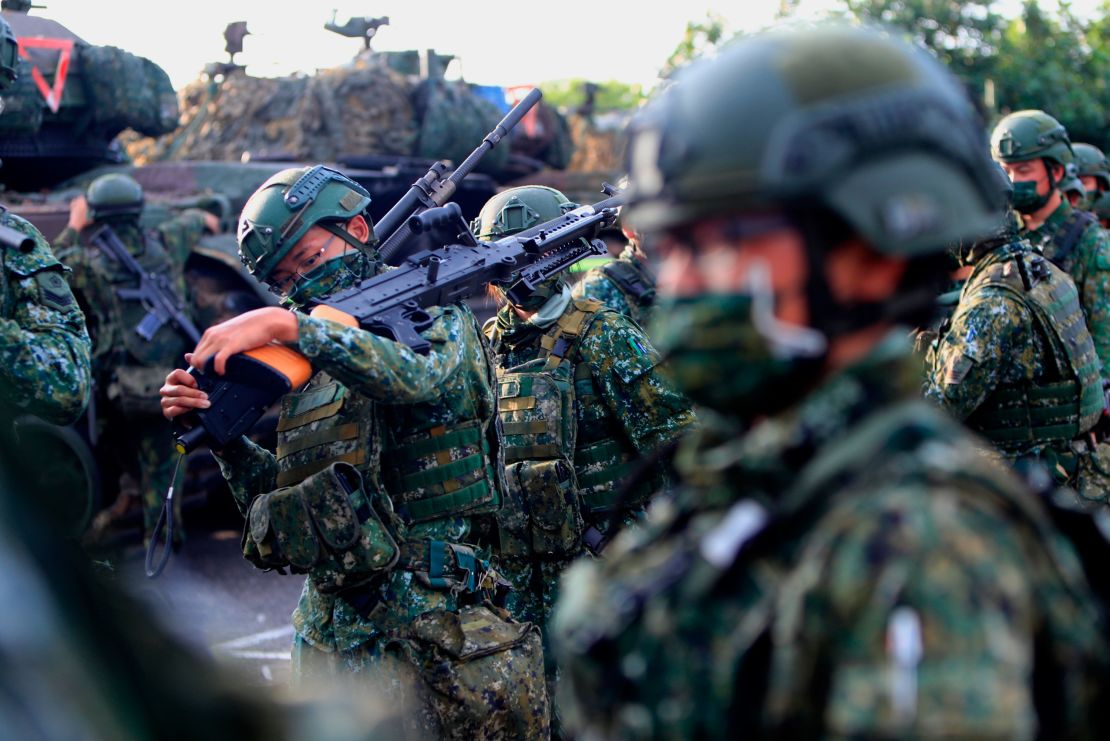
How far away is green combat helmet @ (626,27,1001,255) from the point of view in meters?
1.58

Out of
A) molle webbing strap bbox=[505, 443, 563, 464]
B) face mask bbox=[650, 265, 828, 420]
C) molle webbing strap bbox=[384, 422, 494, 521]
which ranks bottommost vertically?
molle webbing strap bbox=[505, 443, 563, 464]

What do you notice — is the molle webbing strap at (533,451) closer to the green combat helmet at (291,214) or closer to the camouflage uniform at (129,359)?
the green combat helmet at (291,214)

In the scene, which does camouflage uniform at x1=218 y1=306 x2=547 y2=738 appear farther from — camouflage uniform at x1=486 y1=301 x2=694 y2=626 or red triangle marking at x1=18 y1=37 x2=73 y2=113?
red triangle marking at x1=18 y1=37 x2=73 y2=113

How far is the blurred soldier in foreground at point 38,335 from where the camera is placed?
4.12 metres

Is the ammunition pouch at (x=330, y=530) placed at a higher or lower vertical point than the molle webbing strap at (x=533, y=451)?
higher

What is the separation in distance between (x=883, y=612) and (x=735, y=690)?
0.80ft

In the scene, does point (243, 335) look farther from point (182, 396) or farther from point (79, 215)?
point (79, 215)

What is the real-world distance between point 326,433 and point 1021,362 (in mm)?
2810

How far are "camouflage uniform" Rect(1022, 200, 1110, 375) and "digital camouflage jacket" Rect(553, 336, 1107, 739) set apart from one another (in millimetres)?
5038


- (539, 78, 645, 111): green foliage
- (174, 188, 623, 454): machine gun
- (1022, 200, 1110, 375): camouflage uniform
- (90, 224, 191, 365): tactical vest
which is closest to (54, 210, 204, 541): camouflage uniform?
(90, 224, 191, 365): tactical vest

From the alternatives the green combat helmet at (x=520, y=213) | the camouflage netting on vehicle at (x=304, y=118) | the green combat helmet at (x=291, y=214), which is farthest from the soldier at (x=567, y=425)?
the camouflage netting on vehicle at (x=304, y=118)

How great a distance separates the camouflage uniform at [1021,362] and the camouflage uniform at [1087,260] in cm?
118

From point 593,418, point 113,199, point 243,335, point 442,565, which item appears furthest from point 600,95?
point 243,335

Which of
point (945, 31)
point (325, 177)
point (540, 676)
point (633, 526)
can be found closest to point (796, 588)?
point (540, 676)
